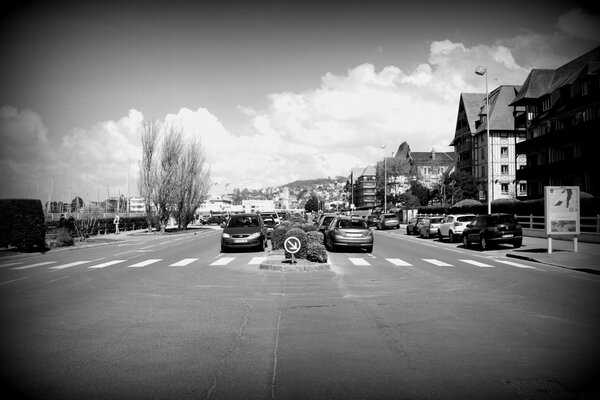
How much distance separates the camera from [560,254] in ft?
64.6

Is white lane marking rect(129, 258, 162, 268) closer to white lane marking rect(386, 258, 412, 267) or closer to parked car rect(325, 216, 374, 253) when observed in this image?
parked car rect(325, 216, 374, 253)

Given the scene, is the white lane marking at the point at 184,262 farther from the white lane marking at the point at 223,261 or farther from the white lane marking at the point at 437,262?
the white lane marking at the point at 437,262

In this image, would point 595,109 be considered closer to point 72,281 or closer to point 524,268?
point 524,268

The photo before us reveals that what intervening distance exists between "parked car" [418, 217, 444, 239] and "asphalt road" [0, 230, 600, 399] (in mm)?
22972

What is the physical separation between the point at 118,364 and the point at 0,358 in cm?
156

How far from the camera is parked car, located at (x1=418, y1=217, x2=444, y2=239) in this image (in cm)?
3636

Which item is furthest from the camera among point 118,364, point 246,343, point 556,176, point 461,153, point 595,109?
point 461,153

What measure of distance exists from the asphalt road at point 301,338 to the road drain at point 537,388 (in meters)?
0.02

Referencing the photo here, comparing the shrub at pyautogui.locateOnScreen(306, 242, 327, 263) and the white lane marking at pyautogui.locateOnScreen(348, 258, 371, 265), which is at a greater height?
the shrub at pyautogui.locateOnScreen(306, 242, 327, 263)

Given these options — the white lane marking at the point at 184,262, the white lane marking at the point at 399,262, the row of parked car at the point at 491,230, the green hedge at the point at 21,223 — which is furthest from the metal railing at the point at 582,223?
the green hedge at the point at 21,223

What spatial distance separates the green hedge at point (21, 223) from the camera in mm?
23172

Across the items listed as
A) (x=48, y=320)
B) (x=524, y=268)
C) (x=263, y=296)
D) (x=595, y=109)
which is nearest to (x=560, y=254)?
(x=524, y=268)

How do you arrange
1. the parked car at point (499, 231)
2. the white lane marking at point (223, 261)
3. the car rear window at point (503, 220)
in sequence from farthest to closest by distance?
the car rear window at point (503, 220) < the parked car at point (499, 231) < the white lane marking at point (223, 261)

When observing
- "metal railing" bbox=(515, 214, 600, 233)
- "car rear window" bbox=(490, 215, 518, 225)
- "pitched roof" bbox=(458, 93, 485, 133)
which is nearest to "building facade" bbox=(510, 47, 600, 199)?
"metal railing" bbox=(515, 214, 600, 233)
